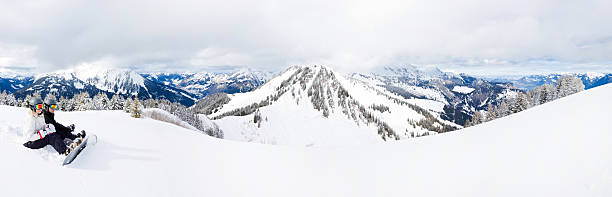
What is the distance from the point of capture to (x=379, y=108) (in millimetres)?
197000

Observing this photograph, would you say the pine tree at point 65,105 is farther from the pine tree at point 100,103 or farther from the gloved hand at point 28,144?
the gloved hand at point 28,144

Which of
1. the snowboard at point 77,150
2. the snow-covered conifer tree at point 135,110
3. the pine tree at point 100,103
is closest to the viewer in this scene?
the snowboard at point 77,150

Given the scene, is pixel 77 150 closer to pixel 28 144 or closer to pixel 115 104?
pixel 28 144

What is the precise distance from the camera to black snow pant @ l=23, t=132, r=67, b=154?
6.94 m

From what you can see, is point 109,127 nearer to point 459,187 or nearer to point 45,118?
point 45,118

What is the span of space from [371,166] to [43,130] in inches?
403

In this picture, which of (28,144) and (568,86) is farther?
(568,86)

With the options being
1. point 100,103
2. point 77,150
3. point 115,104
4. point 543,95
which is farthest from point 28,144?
point 543,95

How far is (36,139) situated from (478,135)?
13.7 meters

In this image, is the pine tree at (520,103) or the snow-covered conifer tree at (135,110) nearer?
the snow-covered conifer tree at (135,110)

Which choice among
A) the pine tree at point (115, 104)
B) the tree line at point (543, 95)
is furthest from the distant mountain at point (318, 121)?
the tree line at point (543, 95)

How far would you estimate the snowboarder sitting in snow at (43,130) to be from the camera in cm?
707

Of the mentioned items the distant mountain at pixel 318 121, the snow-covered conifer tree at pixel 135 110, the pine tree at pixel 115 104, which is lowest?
the distant mountain at pixel 318 121

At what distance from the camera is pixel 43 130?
7406 mm
